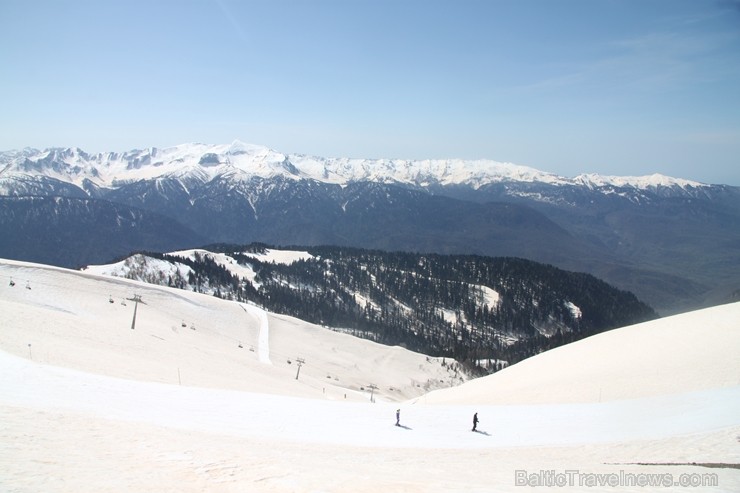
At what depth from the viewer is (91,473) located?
12719 millimetres

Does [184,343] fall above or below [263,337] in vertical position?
above

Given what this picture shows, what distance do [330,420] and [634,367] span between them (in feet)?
87.8

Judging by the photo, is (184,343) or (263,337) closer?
(184,343)

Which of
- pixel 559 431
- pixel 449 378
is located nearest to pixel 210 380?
pixel 559 431

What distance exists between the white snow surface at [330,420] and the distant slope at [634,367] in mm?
224

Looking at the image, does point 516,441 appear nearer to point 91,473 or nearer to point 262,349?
point 91,473

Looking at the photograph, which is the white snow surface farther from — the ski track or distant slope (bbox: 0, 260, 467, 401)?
the ski track

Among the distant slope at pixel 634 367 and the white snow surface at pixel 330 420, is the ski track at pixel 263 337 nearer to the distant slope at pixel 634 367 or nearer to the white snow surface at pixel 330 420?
the white snow surface at pixel 330 420

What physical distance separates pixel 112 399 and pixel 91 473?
12115mm

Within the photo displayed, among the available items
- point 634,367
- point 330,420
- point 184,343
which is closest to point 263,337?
point 184,343

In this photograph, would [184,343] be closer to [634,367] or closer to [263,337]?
[263,337]

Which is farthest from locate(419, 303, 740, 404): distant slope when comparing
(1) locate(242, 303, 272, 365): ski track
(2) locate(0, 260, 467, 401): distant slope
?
(1) locate(242, 303, 272, 365): ski track

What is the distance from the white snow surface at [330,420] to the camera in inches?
562

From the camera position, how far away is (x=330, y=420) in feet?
88.0
